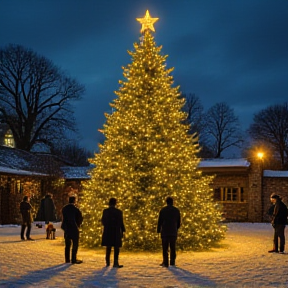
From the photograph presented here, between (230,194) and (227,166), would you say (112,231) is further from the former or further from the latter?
(230,194)

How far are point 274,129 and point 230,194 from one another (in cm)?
2327

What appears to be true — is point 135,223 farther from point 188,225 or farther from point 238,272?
point 238,272

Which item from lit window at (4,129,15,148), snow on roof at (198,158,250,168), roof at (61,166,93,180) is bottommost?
roof at (61,166,93,180)

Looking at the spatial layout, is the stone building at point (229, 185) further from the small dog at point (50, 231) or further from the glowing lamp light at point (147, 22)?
the glowing lamp light at point (147, 22)

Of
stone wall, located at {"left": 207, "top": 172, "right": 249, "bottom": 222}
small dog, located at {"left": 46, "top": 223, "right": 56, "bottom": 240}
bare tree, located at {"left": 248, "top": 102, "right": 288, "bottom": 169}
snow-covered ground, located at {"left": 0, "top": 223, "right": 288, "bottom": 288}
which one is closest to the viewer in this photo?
snow-covered ground, located at {"left": 0, "top": 223, "right": 288, "bottom": 288}

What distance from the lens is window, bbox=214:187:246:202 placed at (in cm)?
2773

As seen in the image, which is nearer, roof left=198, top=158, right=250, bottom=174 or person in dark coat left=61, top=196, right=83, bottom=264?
person in dark coat left=61, top=196, right=83, bottom=264

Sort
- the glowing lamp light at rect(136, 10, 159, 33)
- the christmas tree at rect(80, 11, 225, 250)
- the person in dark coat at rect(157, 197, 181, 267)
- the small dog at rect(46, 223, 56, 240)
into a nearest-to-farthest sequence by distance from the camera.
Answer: the person in dark coat at rect(157, 197, 181, 267) < the christmas tree at rect(80, 11, 225, 250) < the glowing lamp light at rect(136, 10, 159, 33) < the small dog at rect(46, 223, 56, 240)

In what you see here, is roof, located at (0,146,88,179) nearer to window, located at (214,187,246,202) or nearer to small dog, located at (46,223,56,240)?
window, located at (214,187,246,202)

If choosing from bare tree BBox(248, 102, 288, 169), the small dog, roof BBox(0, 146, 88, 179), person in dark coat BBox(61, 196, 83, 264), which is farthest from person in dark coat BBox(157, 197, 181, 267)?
bare tree BBox(248, 102, 288, 169)

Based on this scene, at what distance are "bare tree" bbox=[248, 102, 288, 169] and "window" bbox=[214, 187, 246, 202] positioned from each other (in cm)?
1966

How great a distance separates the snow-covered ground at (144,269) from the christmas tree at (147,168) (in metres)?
0.64

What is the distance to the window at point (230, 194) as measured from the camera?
27734mm

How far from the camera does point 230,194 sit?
28.0 meters
